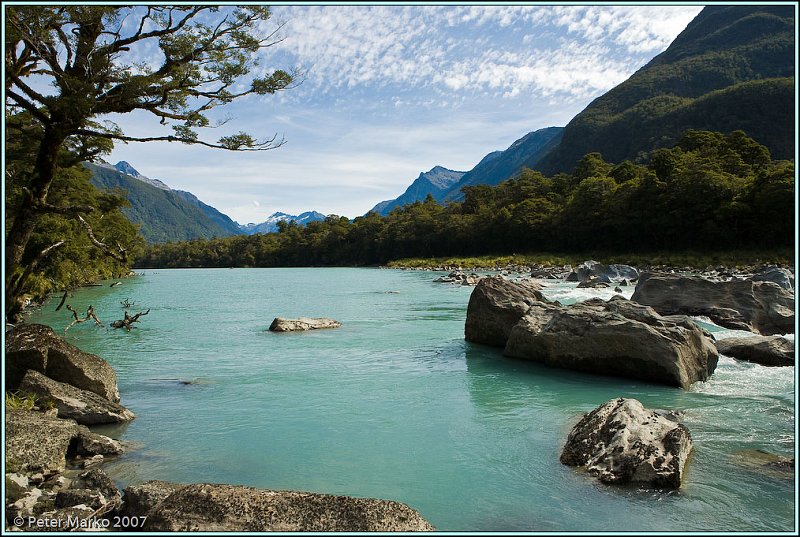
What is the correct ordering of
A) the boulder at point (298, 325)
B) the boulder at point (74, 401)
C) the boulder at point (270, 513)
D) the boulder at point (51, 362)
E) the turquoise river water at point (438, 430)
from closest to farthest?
the boulder at point (270, 513)
the turquoise river water at point (438, 430)
the boulder at point (74, 401)
the boulder at point (51, 362)
the boulder at point (298, 325)

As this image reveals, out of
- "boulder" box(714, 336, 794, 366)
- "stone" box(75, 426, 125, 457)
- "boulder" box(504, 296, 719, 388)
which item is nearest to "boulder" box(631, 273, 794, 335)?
"boulder" box(714, 336, 794, 366)

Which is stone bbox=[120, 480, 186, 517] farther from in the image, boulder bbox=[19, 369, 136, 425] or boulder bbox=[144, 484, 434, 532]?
boulder bbox=[19, 369, 136, 425]

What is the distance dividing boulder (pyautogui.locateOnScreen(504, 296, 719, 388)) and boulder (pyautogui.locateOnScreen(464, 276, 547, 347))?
181 centimetres

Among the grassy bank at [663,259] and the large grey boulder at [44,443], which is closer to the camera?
the large grey boulder at [44,443]

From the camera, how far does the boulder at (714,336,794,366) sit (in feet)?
40.4

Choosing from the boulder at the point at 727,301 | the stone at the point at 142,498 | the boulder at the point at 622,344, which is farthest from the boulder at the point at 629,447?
the boulder at the point at 727,301

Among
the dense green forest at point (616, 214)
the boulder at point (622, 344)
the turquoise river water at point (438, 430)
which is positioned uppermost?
the dense green forest at point (616, 214)

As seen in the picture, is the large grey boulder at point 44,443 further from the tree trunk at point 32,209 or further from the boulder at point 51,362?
the tree trunk at point 32,209

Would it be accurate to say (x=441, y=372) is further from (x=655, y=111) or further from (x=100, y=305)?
(x=655, y=111)

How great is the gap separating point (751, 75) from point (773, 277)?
172810 millimetres

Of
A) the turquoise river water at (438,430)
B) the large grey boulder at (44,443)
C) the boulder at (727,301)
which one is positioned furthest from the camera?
the boulder at (727,301)

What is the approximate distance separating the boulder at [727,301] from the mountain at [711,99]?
381 feet

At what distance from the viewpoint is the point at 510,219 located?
8319cm

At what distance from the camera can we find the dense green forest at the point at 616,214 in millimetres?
51469
